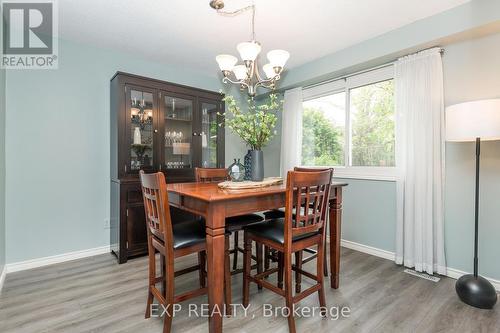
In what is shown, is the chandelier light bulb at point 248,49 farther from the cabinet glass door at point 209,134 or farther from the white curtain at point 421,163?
the white curtain at point 421,163

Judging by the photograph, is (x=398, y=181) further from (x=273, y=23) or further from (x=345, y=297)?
(x=273, y=23)

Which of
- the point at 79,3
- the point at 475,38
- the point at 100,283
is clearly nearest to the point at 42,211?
the point at 100,283

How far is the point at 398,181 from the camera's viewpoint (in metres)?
2.70

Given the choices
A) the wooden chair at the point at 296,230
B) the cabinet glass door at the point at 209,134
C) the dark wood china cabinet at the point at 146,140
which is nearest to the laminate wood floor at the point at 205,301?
the wooden chair at the point at 296,230

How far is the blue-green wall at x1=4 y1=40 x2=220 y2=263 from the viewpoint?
99.4 inches

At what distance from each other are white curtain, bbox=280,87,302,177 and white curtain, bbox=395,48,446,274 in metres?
1.38

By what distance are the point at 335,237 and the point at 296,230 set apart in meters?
0.72

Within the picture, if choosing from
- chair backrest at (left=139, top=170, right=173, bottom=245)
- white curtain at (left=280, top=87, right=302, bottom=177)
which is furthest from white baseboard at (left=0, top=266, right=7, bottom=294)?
white curtain at (left=280, top=87, right=302, bottom=177)

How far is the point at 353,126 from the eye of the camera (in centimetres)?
332

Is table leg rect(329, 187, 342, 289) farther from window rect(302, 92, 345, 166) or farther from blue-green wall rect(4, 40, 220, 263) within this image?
blue-green wall rect(4, 40, 220, 263)

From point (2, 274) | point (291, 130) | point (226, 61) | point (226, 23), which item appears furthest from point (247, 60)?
point (2, 274)

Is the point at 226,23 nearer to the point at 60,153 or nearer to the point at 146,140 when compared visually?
the point at 146,140

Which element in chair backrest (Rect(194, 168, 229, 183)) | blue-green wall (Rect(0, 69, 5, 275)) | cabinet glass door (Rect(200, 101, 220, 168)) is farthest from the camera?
cabinet glass door (Rect(200, 101, 220, 168))

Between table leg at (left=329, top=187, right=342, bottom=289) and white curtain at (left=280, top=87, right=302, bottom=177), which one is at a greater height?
white curtain at (left=280, top=87, right=302, bottom=177)
